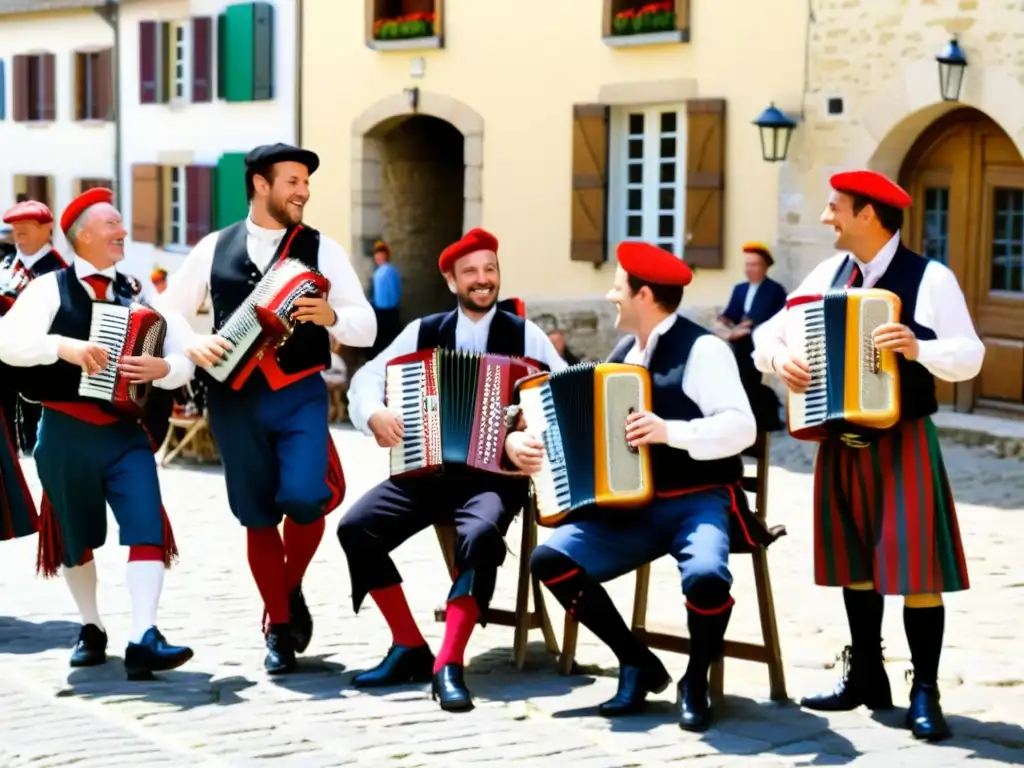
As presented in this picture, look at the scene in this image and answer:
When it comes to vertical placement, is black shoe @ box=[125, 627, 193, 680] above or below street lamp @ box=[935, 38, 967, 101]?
below

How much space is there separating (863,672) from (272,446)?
208 cm

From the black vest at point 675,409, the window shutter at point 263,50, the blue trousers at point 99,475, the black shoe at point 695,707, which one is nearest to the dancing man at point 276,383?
the blue trousers at point 99,475

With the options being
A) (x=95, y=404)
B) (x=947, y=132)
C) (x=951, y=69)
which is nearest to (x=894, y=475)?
(x=95, y=404)

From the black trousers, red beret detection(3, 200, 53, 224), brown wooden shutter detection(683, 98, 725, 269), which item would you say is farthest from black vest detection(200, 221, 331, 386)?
brown wooden shutter detection(683, 98, 725, 269)

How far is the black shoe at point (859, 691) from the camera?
232 inches

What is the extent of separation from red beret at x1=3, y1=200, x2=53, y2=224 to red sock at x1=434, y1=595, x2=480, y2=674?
141 inches

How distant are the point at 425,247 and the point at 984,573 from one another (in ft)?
45.6

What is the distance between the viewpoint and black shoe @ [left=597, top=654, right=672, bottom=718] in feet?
19.2

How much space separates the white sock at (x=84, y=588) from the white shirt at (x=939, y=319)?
2.49 meters

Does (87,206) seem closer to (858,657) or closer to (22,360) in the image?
(22,360)

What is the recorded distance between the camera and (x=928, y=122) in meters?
14.7

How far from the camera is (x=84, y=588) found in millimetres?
6707

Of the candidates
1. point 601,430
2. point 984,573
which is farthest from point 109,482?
point 984,573

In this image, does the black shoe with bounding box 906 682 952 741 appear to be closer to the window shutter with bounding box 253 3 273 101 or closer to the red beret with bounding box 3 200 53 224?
the red beret with bounding box 3 200 53 224
